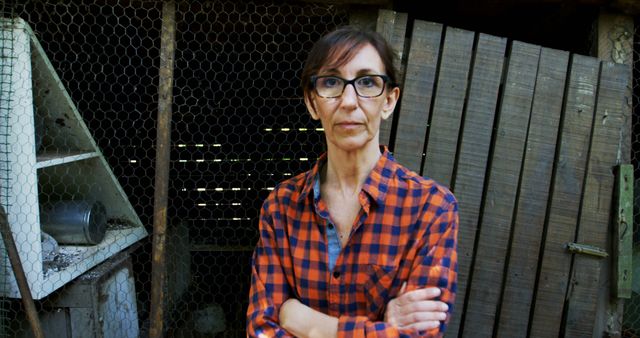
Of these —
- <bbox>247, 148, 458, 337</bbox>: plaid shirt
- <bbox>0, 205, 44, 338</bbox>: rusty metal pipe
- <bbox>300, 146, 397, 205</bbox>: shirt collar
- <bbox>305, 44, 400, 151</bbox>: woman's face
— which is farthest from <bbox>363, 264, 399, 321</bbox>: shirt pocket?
<bbox>0, 205, 44, 338</bbox>: rusty metal pipe

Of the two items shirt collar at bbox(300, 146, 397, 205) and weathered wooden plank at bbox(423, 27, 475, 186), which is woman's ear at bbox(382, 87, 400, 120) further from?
weathered wooden plank at bbox(423, 27, 475, 186)

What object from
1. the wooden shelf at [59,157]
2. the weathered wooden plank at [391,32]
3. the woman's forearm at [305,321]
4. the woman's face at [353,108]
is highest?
the weathered wooden plank at [391,32]

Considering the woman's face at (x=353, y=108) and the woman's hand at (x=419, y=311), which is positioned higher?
the woman's face at (x=353, y=108)

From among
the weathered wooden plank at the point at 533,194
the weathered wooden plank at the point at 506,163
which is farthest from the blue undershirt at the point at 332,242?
the weathered wooden plank at the point at 533,194

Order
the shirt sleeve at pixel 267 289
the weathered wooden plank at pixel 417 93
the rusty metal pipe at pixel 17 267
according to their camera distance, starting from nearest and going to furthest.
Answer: the shirt sleeve at pixel 267 289, the rusty metal pipe at pixel 17 267, the weathered wooden plank at pixel 417 93

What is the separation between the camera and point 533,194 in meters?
2.03

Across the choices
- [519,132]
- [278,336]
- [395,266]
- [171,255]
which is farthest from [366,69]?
[171,255]

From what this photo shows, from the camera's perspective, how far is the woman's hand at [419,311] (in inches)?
42.8

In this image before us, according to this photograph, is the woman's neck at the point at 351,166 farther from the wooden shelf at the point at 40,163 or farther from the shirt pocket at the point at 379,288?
the wooden shelf at the point at 40,163

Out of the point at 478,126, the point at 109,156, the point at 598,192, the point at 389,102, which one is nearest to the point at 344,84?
the point at 389,102

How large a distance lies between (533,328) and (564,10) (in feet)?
4.71

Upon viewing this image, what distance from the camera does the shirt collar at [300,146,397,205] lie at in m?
1.21

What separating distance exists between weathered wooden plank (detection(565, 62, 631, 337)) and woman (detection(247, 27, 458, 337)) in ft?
3.85

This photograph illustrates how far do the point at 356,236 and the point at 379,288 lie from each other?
5.3 inches
